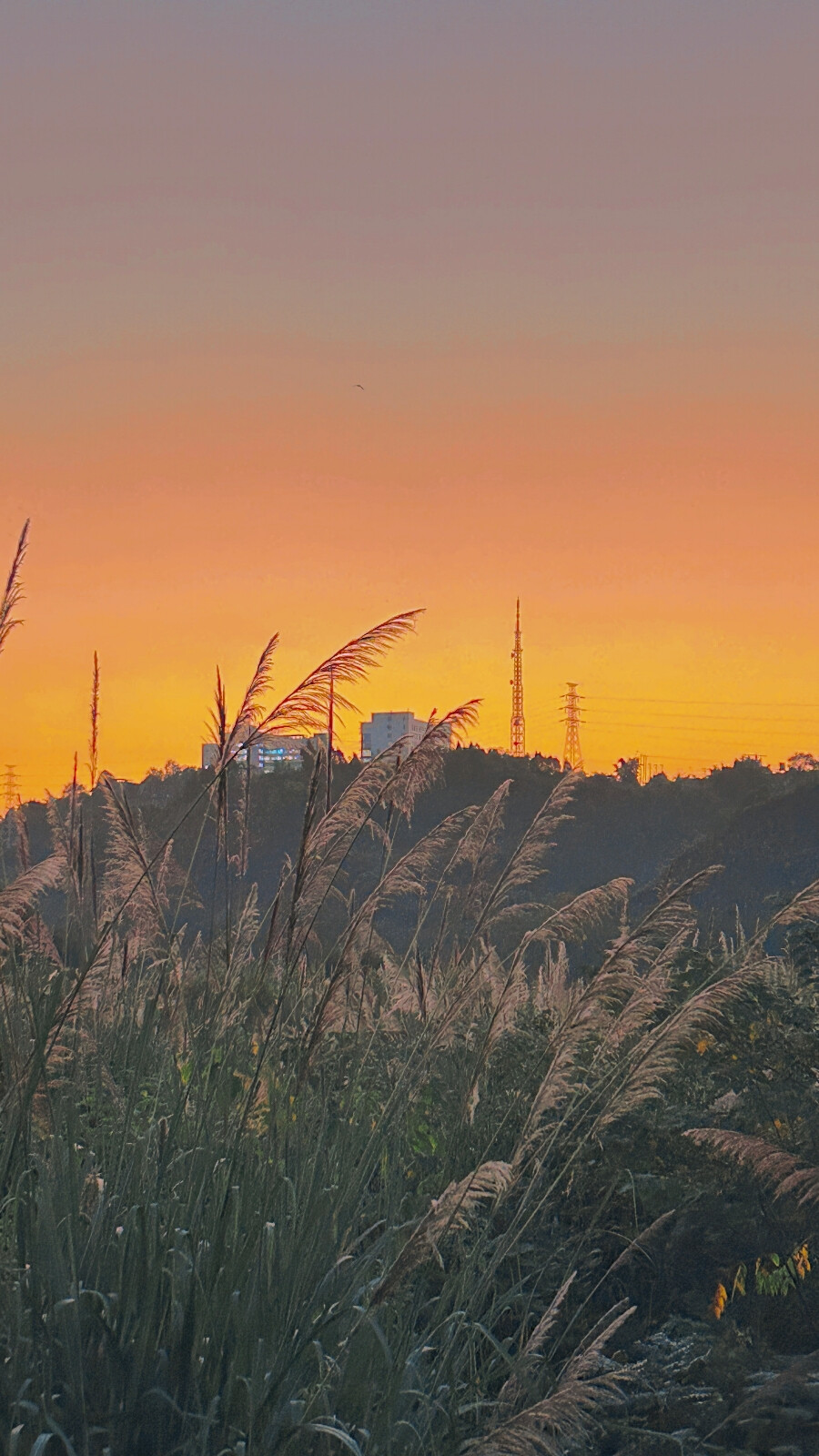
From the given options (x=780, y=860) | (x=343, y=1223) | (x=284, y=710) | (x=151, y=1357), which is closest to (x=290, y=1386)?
(x=151, y=1357)

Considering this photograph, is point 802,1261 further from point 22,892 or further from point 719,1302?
point 22,892

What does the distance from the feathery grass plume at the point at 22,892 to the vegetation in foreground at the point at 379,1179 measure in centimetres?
2

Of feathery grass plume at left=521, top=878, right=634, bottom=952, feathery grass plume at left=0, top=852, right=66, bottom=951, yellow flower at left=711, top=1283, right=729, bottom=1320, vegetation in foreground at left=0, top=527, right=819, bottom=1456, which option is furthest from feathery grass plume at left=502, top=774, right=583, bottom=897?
yellow flower at left=711, top=1283, right=729, bottom=1320

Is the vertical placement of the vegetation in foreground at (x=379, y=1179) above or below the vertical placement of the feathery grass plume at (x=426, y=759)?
below

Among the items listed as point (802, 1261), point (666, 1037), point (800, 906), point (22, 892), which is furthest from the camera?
point (802, 1261)

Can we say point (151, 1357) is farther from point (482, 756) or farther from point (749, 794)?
point (749, 794)

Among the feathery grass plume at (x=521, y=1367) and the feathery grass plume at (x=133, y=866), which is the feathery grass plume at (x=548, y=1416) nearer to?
the feathery grass plume at (x=521, y=1367)

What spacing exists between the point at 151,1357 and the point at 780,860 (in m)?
49.9

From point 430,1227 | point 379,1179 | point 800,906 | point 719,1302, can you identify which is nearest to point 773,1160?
point 800,906

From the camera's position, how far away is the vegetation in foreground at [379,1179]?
2.71 meters

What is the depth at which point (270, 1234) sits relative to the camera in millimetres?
2875

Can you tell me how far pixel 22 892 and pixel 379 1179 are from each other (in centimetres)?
225

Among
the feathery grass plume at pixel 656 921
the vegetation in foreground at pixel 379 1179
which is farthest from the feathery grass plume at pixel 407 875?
the feathery grass plume at pixel 656 921

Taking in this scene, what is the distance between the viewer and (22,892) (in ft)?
10.7
